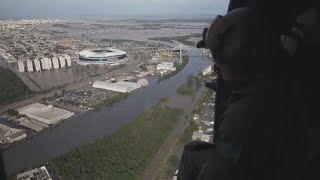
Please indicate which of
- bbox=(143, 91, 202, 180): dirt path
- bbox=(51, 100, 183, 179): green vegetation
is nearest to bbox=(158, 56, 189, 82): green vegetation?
bbox=(143, 91, 202, 180): dirt path

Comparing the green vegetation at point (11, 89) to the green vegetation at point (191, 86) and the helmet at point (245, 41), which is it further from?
the helmet at point (245, 41)

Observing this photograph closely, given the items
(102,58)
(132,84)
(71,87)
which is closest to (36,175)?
(132,84)

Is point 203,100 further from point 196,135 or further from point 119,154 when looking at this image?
point 119,154

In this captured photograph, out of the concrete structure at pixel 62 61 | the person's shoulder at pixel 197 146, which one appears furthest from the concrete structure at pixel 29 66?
the person's shoulder at pixel 197 146

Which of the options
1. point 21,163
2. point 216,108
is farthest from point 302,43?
point 21,163

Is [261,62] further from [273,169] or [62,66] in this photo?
[62,66]

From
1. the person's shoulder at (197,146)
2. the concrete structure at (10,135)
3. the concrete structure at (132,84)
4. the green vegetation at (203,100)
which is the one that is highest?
the person's shoulder at (197,146)
